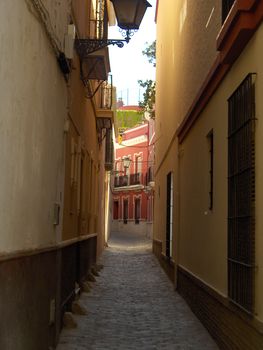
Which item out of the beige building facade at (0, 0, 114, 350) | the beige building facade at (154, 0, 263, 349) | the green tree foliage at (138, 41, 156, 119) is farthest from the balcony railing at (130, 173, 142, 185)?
the beige building facade at (0, 0, 114, 350)

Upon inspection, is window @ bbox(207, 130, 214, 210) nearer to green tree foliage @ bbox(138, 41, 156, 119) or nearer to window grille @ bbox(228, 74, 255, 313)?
window grille @ bbox(228, 74, 255, 313)

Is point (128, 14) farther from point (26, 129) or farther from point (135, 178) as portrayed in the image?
point (135, 178)

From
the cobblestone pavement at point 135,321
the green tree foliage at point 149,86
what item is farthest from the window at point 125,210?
the cobblestone pavement at point 135,321

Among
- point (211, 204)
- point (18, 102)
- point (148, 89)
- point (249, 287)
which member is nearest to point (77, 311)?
point (211, 204)

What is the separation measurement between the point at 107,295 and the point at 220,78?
6.09 metres

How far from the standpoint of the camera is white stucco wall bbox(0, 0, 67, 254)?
437 cm

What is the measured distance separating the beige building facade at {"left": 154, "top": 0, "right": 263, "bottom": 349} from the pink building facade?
127ft

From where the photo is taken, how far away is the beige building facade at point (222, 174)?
571cm

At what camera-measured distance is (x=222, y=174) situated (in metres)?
7.50

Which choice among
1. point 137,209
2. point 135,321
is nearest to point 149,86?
point 135,321

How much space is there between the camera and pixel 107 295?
487 inches

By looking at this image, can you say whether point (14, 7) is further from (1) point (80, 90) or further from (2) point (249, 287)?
(1) point (80, 90)

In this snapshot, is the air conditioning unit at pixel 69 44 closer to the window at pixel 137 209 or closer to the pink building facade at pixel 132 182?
the pink building facade at pixel 132 182

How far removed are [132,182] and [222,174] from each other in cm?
4948
